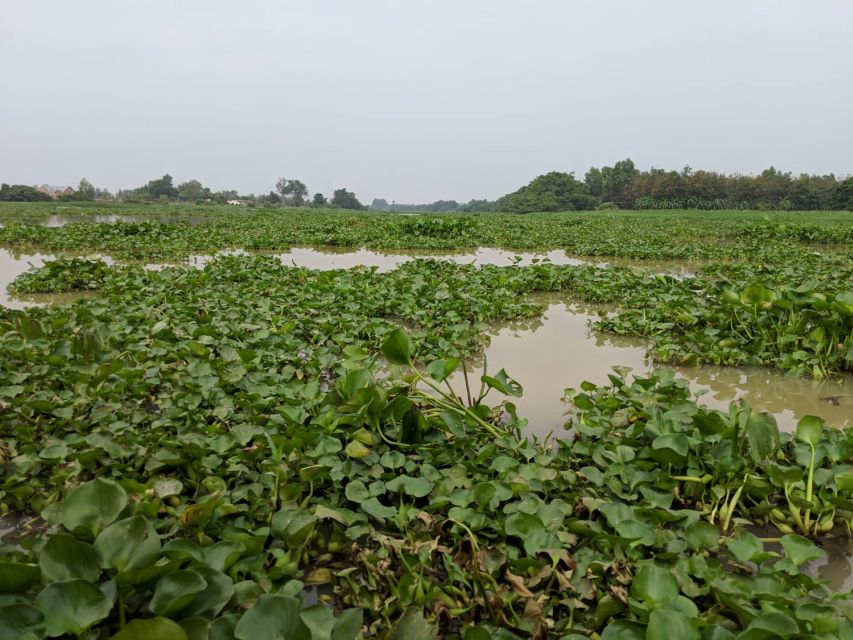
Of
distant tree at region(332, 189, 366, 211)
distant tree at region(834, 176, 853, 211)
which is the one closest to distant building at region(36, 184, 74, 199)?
distant tree at region(332, 189, 366, 211)

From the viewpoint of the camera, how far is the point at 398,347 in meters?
1.98

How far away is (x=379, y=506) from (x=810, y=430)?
157 centimetres

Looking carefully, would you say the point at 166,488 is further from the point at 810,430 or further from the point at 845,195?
the point at 845,195

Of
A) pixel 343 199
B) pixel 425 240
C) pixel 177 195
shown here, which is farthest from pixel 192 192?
pixel 425 240

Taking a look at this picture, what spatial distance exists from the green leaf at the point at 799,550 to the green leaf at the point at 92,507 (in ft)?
5.64

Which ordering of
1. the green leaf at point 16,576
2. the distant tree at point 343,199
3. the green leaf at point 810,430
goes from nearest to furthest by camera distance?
the green leaf at point 16,576 → the green leaf at point 810,430 → the distant tree at point 343,199

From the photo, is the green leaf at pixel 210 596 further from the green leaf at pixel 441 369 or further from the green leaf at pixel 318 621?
the green leaf at pixel 441 369

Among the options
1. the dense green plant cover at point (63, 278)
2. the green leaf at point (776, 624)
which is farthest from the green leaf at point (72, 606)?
the dense green plant cover at point (63, 278)

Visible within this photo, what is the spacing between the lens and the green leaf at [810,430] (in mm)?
1758

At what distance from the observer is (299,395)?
213cm

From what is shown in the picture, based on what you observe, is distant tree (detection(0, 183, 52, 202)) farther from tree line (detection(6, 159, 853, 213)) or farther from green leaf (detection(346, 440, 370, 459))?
green leaf (detection(346, 440, 370, 459))

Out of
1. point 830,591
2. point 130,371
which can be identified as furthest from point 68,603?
point 830,591

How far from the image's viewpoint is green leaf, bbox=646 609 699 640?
3.25ft

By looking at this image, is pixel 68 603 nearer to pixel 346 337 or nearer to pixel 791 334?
pixel 346 337
